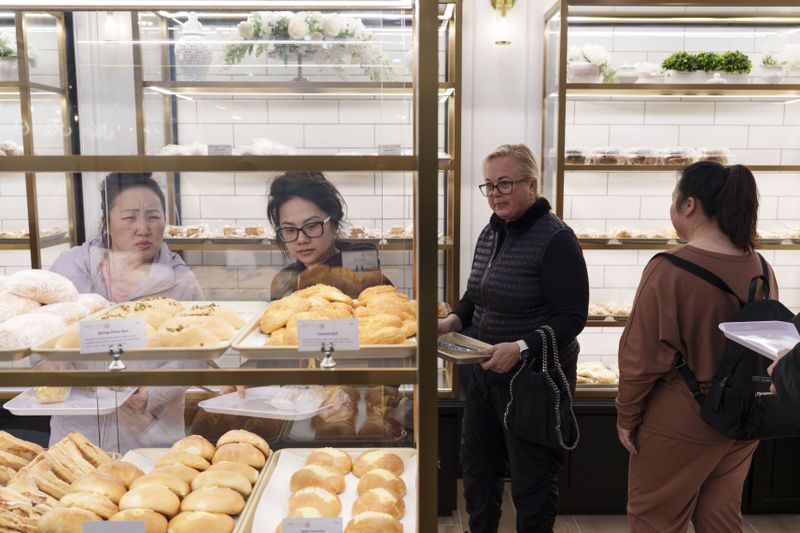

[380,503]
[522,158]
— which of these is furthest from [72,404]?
[522,158]

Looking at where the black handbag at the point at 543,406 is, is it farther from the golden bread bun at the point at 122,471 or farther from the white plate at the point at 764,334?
the golden bread bun at the point at 122,471

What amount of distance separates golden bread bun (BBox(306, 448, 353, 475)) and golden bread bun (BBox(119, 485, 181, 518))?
30cm

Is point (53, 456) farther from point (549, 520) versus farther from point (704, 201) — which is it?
point (704, 201)

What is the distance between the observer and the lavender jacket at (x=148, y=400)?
143 cm

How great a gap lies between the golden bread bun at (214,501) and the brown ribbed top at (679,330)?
1.46 meters

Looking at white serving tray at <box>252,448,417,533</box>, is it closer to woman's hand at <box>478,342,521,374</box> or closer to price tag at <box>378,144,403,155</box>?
price tag at <box>378,144,403,155</box>

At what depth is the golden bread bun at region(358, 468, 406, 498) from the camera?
139 centimetres

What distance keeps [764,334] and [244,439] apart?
4.88 feet

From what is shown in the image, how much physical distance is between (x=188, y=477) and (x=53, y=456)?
→ 30 centimetres

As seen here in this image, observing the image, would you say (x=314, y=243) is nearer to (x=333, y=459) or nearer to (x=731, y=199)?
(x=333, y=459)

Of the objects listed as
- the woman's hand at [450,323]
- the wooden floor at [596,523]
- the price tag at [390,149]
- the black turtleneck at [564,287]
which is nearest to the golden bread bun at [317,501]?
the price tag at [390,149]

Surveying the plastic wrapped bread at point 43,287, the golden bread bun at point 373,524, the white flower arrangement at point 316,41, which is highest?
the white flower arrangement at point 316,41

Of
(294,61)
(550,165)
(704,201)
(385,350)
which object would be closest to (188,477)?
(385,350)

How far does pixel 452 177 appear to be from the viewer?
3.53 meters
